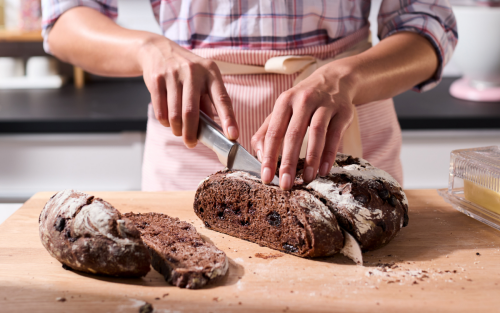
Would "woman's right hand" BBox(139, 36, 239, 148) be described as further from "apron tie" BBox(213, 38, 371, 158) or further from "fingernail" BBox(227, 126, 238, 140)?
"apron tie" BBox(213, 38, 371, 158)

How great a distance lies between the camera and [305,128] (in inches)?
45.5

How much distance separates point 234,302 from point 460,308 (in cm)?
44

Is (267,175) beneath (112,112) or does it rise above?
above

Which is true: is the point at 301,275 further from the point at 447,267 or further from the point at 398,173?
the point at 398,173

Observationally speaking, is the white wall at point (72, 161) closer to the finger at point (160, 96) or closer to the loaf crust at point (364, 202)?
the finger at point (160, 96)

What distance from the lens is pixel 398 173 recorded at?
1788mm

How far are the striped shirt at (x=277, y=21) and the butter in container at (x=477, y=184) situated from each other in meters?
0.36

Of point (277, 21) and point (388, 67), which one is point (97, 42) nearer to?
point (277, 21)

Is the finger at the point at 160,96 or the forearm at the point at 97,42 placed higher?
the forearm at the point at 97,42

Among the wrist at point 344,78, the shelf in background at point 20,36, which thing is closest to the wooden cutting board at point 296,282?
the wrist at point 344,78

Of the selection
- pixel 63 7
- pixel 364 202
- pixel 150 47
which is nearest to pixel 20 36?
pixel 63 7

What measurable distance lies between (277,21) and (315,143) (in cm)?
60

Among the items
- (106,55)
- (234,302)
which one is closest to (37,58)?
(106,55)

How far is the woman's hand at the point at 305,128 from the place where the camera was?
113 cm
